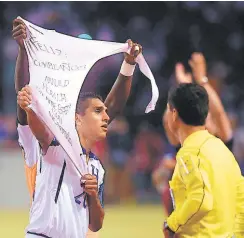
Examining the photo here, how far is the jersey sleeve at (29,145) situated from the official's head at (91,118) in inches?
12.1

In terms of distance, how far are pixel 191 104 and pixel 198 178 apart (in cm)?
50

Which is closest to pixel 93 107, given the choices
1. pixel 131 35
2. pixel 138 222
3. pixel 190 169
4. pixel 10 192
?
pixel 190 169

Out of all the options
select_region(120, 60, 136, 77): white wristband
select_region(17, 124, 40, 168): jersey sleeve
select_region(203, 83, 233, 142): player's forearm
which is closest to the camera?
select_region(17, 124, 40, 168): jersey sleeve

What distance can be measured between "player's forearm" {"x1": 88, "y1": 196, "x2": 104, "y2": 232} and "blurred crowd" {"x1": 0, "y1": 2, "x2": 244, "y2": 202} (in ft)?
32.7

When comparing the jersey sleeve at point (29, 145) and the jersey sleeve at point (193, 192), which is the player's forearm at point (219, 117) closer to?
the jersey sleeve at point (193, 192)

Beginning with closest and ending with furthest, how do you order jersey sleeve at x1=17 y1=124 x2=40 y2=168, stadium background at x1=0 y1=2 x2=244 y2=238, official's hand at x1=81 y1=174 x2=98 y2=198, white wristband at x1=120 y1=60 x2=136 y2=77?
official's hand at x1=81 y1=174 x2=98 y2=198, jersey sleeve at x1=17 y1=124 x2=40 y2=168, white wristband at x1=120 y1=60 x2=136 y2=77, stadium background at x1=0 y1=2 x2=244 y2=238

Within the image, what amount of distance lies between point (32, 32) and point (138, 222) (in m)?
8.60

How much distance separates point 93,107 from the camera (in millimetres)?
5164

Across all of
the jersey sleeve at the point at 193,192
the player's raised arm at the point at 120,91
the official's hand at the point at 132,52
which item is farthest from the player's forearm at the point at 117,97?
the jersey sleeve at the point at 193,192

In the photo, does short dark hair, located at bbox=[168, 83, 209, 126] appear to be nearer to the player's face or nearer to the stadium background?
the player's face

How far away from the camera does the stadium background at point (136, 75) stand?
15367 millimetres

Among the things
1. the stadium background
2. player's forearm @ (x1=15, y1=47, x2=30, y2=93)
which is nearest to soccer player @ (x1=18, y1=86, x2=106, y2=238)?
player's forearm @ (x1=15, y1=47, x2=30, y2=93)

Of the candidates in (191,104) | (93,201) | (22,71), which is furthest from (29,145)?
(191,104)

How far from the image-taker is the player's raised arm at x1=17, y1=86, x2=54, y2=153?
4.54 m
